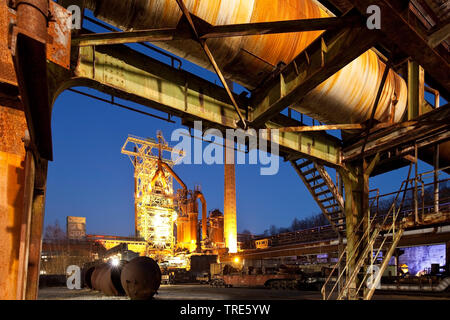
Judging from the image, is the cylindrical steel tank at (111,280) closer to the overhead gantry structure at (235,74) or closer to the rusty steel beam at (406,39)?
the overhead gantry structure at (235,74)

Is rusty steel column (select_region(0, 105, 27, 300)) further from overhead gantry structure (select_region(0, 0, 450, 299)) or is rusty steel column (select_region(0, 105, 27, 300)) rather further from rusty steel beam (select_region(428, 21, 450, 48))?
rusty steel beam (select_region(428, 21, 450, 48))

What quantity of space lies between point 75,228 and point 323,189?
49.5 meters

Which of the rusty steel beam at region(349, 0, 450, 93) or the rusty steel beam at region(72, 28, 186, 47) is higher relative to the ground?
the rusty steel beam at region(72, 28, 186, 47)

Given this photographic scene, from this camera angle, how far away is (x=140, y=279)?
12414 millimetres

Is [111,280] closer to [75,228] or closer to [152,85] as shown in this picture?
[152,85]

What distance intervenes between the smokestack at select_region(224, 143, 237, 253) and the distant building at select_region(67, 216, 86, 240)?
2461cm

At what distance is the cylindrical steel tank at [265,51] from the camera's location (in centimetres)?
554

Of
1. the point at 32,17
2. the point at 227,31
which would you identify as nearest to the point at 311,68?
the point at 227,31

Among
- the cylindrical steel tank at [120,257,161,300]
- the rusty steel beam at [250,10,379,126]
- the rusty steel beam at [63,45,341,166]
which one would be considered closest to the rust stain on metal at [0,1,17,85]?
the rusty steel beam at [63,45,341,166]

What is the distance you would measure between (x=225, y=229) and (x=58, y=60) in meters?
38.0

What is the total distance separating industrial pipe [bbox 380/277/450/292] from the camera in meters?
14.8

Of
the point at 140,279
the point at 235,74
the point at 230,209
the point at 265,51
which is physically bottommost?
the point at 140,279

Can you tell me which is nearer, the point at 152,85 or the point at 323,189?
Answer: the point at 152,85
